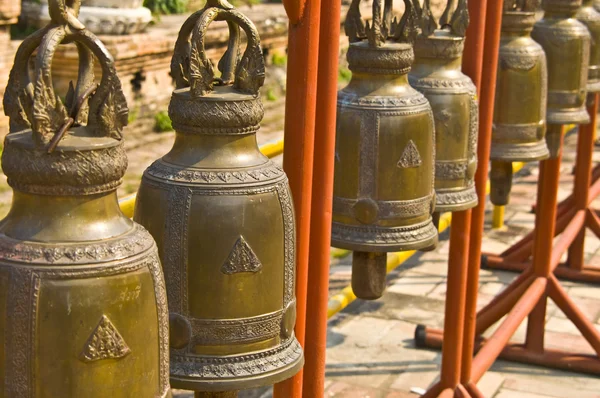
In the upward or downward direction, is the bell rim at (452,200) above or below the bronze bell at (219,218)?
below

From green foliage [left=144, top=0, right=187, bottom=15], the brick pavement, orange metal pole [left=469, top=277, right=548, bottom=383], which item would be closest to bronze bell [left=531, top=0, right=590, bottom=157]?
orange metal pole [left=469, top=277, right=548, bottom=383]

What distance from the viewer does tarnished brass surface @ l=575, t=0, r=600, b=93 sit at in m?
4.29

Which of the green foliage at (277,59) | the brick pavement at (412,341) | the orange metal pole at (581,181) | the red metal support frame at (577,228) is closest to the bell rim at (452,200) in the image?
the brick pavement at (412,341)

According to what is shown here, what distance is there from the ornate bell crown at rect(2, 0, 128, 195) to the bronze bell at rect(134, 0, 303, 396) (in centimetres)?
31

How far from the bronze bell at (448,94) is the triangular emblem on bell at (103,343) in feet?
5.14

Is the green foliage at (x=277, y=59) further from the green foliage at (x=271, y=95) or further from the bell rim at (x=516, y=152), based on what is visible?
the bell rim at (x=516, y=152)

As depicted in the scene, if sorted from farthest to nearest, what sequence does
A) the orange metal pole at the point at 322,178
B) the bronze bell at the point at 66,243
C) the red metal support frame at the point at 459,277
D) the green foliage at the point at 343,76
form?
the green foliage at the point at 343,76 → the red metal support frame at the point at 459,277 → the orange metal pole at the point at 322,178 → the bronze bell at the point at 66,243

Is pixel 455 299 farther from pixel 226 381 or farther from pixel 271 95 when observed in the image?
pixel 271 95

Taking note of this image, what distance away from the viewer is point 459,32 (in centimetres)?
286

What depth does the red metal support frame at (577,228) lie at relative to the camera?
5859 millimetres

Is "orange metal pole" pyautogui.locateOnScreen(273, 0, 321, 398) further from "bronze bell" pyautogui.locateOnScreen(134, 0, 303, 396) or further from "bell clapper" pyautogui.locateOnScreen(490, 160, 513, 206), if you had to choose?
"bell clapper" pyautogui.locateOnScreen(490, 160, 513, 206)

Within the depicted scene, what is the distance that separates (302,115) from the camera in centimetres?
215

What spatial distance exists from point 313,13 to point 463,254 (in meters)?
1.57

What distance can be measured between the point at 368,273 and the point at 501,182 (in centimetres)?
123
